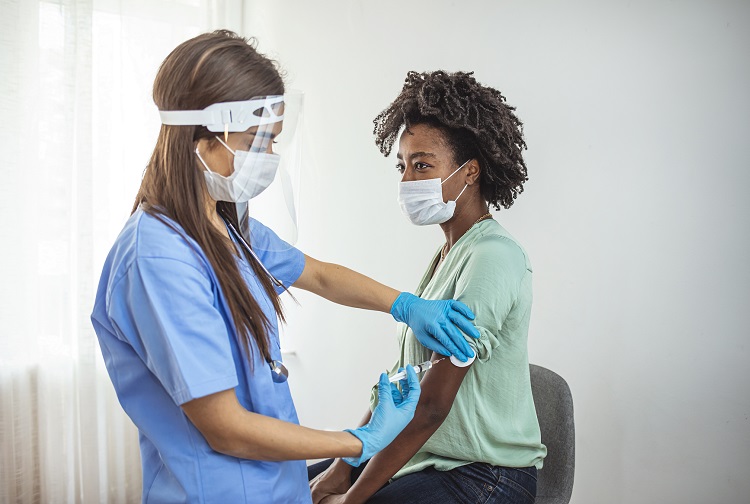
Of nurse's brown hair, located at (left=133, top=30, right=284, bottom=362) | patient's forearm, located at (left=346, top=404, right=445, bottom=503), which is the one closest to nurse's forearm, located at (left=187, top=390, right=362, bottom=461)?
nurse's brown hair, located at (left=133, top=30, right=284, bottom=362)

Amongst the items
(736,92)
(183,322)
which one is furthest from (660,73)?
(183,322)

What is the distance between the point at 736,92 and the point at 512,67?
682 mm

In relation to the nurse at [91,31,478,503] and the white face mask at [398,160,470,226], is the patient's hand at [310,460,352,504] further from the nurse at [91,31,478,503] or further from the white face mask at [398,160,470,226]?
the white face mask at [398,160,470,226]

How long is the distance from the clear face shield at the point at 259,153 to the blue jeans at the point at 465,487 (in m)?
0.53

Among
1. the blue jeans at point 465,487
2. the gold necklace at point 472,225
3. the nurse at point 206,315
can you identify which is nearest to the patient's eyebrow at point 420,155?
the gold necklace at point 472,225

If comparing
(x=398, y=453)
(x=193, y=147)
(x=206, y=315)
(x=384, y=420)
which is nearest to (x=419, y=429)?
(x=398, y=453)

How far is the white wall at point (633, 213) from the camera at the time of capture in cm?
196

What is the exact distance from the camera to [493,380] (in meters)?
1.31

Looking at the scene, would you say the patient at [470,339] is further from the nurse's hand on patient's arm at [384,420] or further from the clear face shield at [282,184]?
the clear face shield at [282,184]

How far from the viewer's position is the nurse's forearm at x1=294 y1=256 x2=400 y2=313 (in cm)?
142

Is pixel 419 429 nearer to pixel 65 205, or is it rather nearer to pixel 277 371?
pixel 277 371

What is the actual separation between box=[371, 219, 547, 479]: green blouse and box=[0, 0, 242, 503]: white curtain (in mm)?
1609

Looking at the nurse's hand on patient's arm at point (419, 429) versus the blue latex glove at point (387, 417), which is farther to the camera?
the nurse's hand on patient's arm at point (419, 429)

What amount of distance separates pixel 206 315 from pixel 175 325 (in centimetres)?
5
